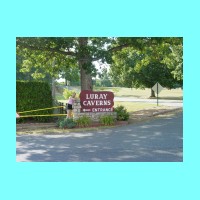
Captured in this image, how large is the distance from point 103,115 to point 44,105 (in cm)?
253

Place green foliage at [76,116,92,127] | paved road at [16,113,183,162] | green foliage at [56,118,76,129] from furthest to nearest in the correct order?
green foliage at [76,116,92,127] → green foliage at [56,118,76,129] → paved road at [16,113,183,162]

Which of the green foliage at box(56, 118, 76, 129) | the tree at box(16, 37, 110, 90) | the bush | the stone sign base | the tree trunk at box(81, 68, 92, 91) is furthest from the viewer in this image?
the tree trunk at box(81, 68, 92, 91)

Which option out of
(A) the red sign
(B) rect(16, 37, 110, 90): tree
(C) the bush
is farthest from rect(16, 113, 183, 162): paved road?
(B) rect(16, 37, 110, 90): tree

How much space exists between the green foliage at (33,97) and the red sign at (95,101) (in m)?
1.90

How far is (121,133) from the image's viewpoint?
10.4 metres

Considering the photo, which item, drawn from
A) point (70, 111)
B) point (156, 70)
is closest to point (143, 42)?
point (70, 111)

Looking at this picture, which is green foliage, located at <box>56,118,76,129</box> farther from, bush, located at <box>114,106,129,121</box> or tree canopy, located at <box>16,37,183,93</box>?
tree canopy, located at <box>16,37,183,93</box>

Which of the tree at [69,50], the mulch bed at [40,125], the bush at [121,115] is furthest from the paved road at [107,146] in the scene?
the tree at [69,50]

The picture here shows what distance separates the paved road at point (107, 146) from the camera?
7.29 m

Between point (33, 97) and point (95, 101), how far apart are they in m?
2.60

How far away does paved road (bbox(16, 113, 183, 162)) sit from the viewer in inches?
287

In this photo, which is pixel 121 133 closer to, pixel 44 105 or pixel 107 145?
pixel 107 145

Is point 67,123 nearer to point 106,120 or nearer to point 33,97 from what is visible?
point 106,120

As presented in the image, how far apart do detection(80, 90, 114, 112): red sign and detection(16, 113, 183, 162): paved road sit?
1352 mm
